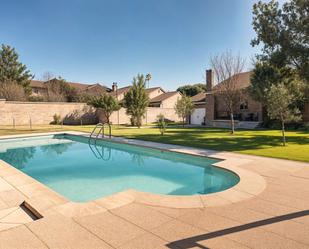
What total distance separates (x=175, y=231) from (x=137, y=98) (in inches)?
864

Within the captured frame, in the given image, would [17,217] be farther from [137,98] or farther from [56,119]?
[56,119]

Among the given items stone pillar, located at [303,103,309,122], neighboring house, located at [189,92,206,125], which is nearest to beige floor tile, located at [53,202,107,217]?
stone pillar, located at [303,103,309,122]

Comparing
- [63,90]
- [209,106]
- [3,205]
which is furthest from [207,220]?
[63,90]

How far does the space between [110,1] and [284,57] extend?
11.8 metres

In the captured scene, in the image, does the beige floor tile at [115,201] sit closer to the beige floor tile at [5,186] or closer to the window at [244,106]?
the beige floor tile at [5,186]

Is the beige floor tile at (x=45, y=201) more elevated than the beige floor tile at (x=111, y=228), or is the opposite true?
the beige floor tile at (x=45, y=201)

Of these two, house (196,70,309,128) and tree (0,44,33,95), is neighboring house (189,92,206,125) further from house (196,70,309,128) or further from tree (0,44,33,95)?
tree (0,44,33,95)

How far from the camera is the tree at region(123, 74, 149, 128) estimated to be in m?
24.4

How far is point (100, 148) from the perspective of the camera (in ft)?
44.5

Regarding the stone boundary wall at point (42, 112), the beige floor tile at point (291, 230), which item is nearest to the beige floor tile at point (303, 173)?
the beige floor tile at point (291, 230)

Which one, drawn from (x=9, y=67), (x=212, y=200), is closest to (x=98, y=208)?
(x=212, y=200)

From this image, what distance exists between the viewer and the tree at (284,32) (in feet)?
44.7

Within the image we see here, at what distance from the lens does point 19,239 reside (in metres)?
3.14

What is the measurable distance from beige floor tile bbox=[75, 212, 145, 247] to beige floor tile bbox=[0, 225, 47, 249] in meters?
0.70
